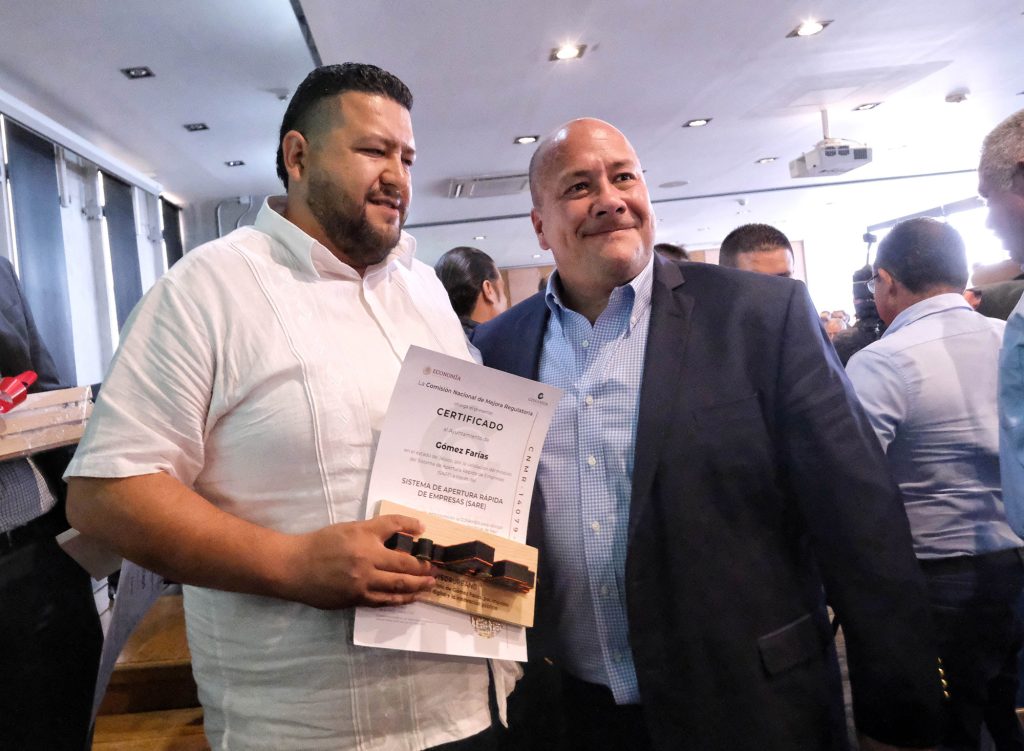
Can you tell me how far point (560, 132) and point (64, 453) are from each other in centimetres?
118

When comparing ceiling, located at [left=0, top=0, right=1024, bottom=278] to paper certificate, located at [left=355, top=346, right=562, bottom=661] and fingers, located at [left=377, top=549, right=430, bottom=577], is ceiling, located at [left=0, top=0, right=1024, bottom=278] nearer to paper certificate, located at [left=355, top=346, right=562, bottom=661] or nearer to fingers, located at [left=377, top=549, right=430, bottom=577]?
paper certificate, located at [left=355, top=346, right=562, bottom=661]

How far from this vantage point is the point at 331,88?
1193 millimetres

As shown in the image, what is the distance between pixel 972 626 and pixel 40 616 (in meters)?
2.19

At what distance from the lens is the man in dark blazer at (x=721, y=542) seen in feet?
4.06

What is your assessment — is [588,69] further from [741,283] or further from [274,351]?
[274,351]

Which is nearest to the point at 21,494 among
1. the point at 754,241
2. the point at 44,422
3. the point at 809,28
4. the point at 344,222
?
the point at 44,422

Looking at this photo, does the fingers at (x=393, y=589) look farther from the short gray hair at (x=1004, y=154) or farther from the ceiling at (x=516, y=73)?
the ceiling at (x=516, y=73)

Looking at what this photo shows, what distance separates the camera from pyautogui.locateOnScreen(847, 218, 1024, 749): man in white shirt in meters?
1.99

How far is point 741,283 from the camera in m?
1.39

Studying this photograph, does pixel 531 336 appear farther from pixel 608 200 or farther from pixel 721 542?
pixel 721 542

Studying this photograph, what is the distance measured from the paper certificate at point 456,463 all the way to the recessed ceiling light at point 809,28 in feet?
16.5

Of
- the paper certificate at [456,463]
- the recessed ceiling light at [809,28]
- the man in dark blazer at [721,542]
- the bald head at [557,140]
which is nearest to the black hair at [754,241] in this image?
the bald head at [557,140]

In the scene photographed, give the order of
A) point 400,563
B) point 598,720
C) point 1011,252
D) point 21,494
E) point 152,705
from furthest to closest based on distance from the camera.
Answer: point 152,705
point 1011,252
point 598,720
point 21,494
point 400,563

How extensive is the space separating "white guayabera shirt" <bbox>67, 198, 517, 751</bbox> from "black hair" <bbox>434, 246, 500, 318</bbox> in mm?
2138
